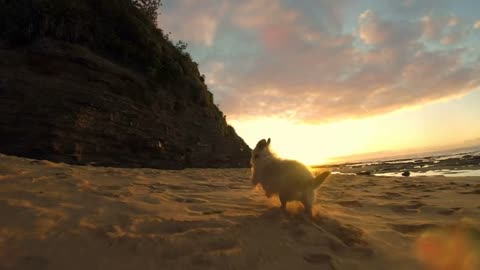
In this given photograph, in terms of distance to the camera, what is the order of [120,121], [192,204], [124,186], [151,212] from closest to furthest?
[151,212] → [192,204] → [124,186] → [120,121]

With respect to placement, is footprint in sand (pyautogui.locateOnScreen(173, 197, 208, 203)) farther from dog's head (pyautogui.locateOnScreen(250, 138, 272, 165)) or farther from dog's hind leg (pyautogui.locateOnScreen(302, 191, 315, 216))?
dog's hind leg (pyautogui.locateOnScreen(302, 191, 315, 216))

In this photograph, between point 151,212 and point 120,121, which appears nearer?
point 151,212

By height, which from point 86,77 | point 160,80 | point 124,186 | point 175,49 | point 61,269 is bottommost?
point 61,269

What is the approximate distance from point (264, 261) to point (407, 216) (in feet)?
10.0

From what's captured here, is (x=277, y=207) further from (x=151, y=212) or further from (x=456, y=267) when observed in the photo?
(x=456, y=267)

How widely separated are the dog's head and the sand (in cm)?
92

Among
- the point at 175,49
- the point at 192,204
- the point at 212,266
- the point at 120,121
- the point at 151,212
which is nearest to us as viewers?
the point at 212,266

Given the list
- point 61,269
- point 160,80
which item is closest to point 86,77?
point 160,80

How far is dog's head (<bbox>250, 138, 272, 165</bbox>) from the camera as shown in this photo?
5418 mm

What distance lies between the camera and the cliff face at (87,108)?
32.1ft

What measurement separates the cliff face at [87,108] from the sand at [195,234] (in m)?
5.53

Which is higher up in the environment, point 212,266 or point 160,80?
point 160,80

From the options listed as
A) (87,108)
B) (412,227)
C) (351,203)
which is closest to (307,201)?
(412,227)

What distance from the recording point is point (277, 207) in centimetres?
473
